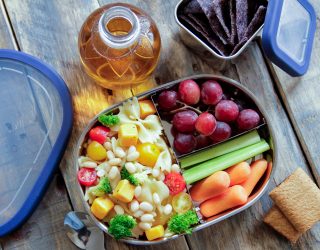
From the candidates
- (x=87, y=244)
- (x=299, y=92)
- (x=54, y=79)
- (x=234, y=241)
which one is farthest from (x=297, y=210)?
(x=54, y=79)

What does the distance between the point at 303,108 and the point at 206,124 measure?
283 millimetres

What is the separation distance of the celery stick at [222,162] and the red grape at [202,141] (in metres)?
0.04

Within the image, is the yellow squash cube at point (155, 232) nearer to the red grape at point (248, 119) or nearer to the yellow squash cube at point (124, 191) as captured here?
the yellow squash cube at point (124, 191)

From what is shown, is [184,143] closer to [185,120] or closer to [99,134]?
[185,120]

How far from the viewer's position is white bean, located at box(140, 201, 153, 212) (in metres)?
1.03

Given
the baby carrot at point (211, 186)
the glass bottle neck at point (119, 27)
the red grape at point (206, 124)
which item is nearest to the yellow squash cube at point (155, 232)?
the baby carrot at point (211, 186)

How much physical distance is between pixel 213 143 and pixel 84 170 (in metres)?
0.28

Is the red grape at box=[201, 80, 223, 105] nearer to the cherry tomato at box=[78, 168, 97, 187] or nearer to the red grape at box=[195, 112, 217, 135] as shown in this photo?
the red grape at box=[195, 112, 217, 135]

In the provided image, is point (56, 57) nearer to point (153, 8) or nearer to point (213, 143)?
point (153, 8)

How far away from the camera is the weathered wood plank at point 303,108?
1.19 metres

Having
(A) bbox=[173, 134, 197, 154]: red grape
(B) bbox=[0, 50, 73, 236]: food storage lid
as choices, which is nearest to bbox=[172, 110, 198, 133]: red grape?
(A) bbox=[173, 134, 197, 154]: red grape

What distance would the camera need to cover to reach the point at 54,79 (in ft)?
3.72

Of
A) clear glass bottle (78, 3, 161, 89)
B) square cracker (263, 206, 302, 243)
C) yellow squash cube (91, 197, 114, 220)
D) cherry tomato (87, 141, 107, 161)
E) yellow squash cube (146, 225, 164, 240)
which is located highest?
clear glass bottle (78, 3, 161, 89)

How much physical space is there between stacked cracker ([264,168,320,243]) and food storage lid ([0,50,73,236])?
18.9 inches
